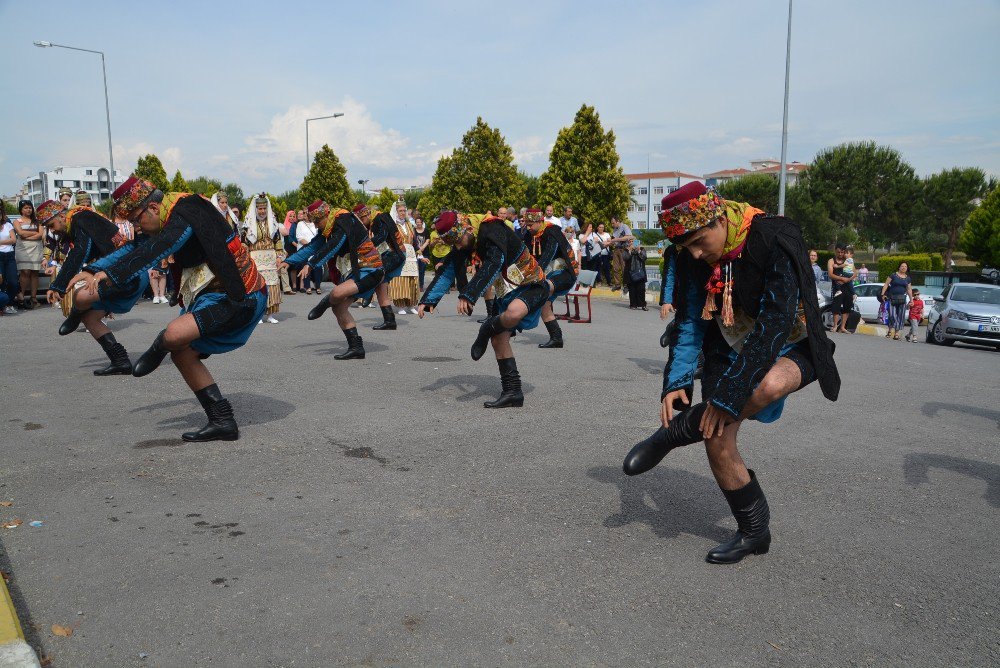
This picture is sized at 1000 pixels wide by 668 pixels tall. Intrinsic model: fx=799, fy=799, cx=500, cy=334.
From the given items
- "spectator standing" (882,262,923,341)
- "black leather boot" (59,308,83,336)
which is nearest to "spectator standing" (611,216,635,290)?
"spectator standing" (882,262,923,341)

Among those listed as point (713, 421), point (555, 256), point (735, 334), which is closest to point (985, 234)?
point (555, 256)

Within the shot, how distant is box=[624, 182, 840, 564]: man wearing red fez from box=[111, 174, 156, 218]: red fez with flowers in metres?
3.84

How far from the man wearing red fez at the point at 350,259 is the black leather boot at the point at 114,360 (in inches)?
83.1

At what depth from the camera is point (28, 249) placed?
14539mm

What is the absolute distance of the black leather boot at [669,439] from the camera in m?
3.68

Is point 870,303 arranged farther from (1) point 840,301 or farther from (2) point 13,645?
(2) point 13,645

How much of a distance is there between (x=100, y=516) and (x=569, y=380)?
518 cm

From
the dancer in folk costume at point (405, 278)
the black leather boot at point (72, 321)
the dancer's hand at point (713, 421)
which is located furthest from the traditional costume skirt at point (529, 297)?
the dancer in folk costume at point (405, 278)

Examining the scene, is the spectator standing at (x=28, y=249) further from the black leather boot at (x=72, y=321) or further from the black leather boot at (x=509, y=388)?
the black leather boot at (x=509, y=388)

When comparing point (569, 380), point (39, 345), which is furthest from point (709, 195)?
point (39, 345)

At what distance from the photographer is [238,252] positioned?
588 cm

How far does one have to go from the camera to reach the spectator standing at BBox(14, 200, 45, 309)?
14.4 metres

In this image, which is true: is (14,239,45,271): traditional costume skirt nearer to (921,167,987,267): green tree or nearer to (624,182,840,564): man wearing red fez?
(624,182,840,564): man wearing red fez

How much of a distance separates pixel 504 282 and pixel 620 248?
42.2 ft
